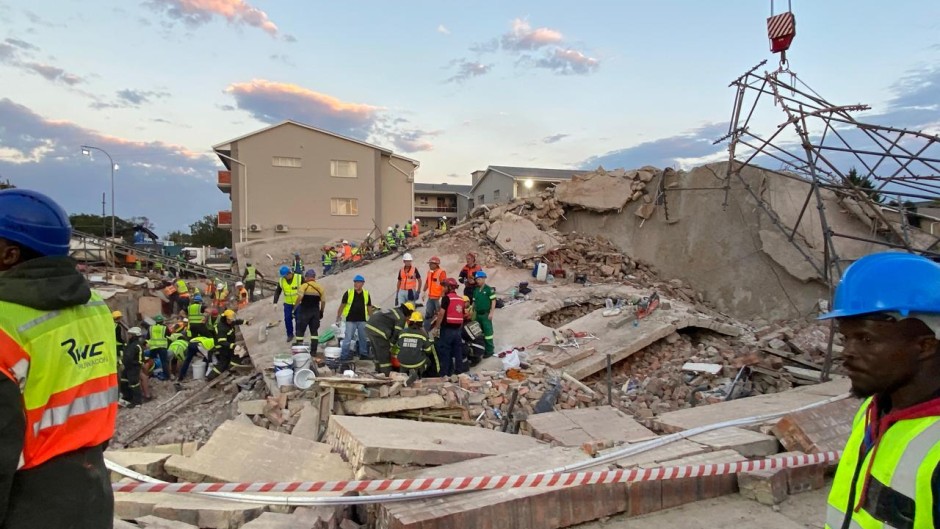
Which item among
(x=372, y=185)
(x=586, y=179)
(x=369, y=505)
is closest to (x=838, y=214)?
(x=586, y=179)

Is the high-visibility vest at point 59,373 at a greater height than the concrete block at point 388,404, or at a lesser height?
greater

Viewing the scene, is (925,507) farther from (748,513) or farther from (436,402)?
(436,402)

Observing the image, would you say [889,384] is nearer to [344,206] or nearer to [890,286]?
[890,286]

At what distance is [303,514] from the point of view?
3.44 m

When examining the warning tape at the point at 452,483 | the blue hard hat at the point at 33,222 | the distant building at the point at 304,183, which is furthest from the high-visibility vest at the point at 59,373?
the distant building at the point at 304,183

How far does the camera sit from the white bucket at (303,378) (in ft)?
26.8

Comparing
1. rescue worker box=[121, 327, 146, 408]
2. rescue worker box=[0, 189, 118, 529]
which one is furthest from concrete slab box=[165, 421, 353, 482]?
rescue worker box=[121, 327, 146, 408]

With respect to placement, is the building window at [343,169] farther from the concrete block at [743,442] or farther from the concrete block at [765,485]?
the concrete block at [765,485]

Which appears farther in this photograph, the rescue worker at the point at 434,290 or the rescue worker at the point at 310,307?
the rescue worker at the point at 434,290

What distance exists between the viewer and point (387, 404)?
650 cm

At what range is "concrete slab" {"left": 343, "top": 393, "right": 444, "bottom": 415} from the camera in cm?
648

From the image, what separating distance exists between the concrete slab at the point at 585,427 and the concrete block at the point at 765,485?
0.91m

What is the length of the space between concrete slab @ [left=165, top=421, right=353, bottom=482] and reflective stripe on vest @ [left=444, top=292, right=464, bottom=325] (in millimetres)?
4435

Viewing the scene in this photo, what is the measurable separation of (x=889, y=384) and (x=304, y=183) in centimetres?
3288
